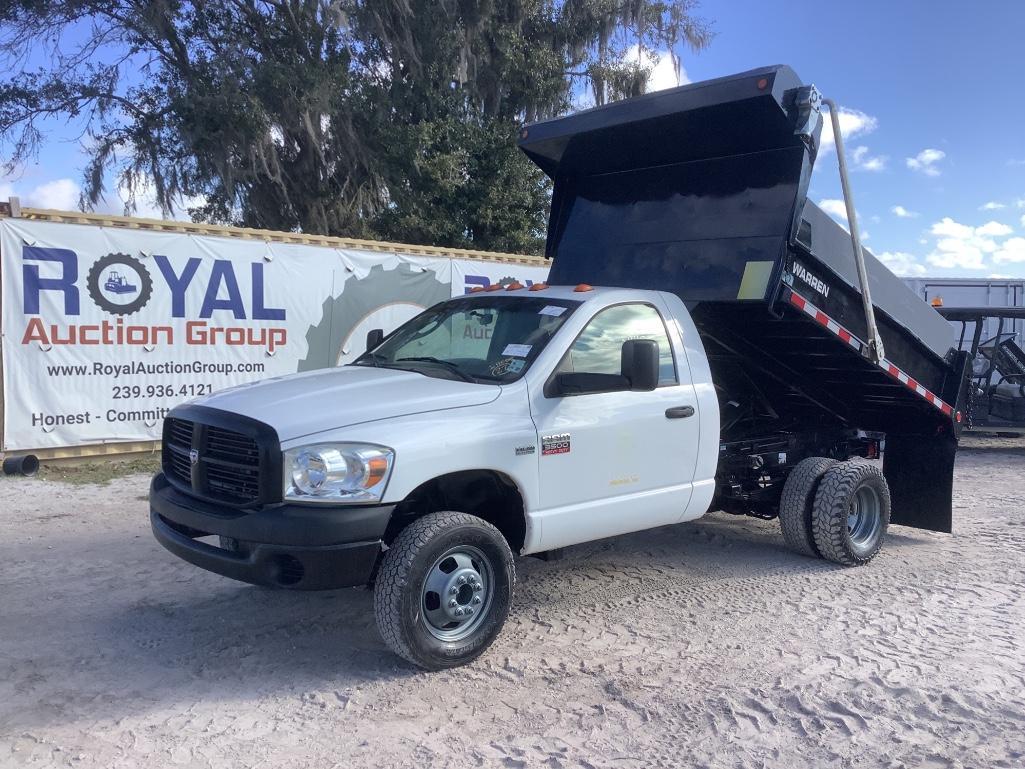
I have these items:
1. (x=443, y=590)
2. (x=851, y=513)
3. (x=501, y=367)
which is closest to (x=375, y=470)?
(x=443, y=590)

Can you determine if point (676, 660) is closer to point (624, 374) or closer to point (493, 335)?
point (624, 374)

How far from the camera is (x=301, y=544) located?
391 cm

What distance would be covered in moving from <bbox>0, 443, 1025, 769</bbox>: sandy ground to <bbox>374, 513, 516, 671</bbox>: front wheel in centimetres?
17

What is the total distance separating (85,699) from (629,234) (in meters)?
4.57

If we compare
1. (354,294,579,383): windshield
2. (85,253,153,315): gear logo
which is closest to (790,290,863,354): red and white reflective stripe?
(354,294,579,383): windshield

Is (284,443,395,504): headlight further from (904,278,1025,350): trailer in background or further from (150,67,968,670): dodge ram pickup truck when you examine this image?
(904,278,1025,350): trailer in background

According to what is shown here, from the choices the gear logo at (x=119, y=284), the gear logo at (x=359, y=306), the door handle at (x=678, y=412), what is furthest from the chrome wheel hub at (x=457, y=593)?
the gear logo at (x=359, y=306)

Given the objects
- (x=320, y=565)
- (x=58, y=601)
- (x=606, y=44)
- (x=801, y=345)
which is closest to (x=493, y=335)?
(x=320, y=565)

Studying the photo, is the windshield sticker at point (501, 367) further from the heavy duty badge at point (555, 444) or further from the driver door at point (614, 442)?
the heavy duty badge at point (555, 444)

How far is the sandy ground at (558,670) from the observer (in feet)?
11.7

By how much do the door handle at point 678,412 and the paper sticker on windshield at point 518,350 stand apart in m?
0.99

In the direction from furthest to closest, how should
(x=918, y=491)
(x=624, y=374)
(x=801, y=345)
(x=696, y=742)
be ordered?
(x=918, y=491) < (x=801, y=345) < (x=624, y=374) < (x=696, y=742)

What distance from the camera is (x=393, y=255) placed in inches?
483

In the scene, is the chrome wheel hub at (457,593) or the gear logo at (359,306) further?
the gear logo at (359,306)
